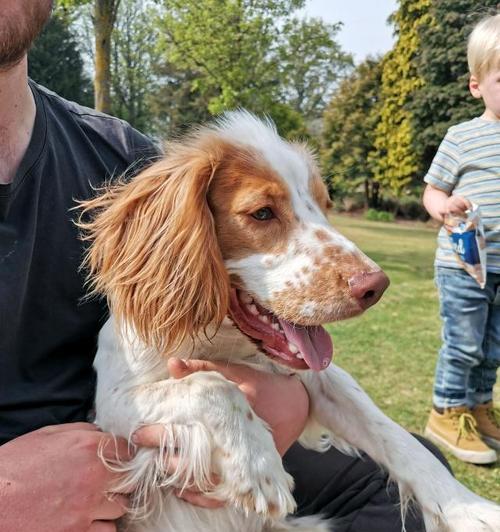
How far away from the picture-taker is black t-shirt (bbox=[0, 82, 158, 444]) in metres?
1.75

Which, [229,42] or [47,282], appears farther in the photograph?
[229,42]

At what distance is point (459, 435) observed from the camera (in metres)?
4.17

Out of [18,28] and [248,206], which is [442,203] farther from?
[18,28]

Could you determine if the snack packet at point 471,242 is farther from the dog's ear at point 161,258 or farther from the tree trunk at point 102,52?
the tree trunk at point 102,52

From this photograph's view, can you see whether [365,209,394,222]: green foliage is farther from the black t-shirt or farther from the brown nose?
the brown nose

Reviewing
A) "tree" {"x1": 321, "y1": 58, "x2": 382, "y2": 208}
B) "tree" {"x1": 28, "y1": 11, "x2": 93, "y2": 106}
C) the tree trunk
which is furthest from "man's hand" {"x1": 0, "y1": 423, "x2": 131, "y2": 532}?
"tree" {"x1": 321, "y1": 58, "x2": 382, "y2": 208}

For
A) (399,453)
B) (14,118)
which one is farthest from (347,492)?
(14,118)

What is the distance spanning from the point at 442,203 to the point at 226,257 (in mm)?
2726

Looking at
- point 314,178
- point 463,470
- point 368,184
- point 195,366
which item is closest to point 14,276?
point 195,366

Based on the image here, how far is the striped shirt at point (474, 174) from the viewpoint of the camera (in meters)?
4.12

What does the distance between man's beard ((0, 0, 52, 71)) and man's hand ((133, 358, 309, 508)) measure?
1102 mm

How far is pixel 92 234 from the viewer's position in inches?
78.2

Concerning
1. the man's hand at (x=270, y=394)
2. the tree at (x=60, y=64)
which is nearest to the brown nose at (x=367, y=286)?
the man's hand at (x=270, y=394)

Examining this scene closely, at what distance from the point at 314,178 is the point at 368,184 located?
31.7m
